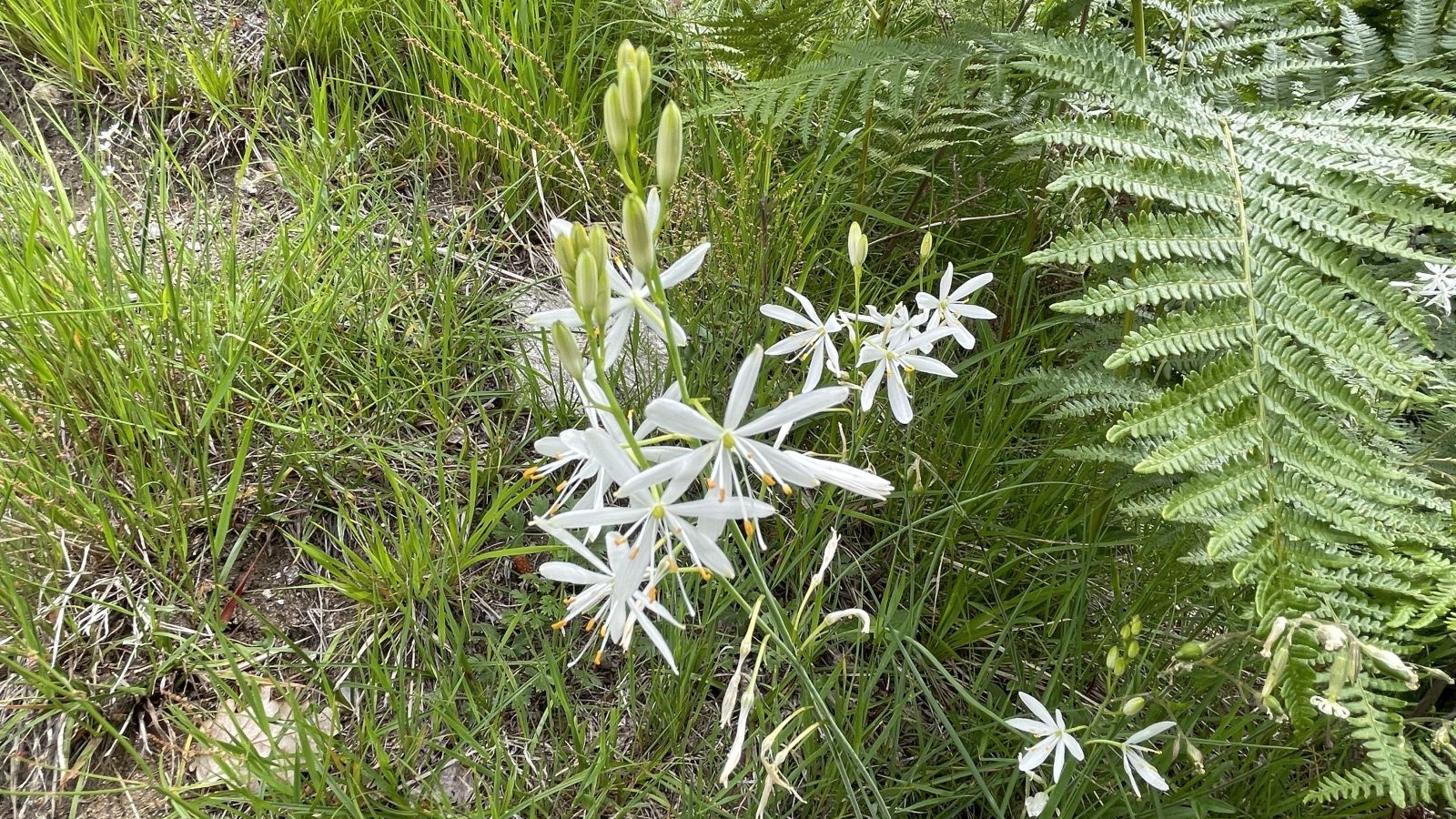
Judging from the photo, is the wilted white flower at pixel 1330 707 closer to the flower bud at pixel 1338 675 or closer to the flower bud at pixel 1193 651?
the flower bud at pixel 1338 675

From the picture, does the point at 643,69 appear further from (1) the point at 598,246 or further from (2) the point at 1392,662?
(2) the point at 1392,662

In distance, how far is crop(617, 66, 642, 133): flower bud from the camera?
108 centimetres

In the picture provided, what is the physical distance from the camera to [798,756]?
1.80m

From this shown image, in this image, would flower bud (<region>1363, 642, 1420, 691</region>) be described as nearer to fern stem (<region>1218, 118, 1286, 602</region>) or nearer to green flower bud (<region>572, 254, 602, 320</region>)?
fern stem (<region>1218, 118, 1286, 602</region>)

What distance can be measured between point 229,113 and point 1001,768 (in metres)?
3.03

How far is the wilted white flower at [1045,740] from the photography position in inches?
59.3

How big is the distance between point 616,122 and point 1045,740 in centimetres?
139

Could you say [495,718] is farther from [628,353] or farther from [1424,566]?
[1424,566]

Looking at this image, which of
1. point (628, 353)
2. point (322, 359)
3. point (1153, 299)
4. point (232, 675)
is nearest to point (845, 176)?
point (628, 353)

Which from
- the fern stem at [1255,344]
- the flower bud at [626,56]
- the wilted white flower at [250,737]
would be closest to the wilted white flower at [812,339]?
the flower bud at [626,56]

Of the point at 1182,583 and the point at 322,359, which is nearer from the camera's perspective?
the point at 1182,583

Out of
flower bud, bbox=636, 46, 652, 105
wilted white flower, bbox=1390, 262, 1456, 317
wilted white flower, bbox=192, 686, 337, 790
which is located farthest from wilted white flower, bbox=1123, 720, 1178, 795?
wilted white flower, bbox=192, 686, 337, 790

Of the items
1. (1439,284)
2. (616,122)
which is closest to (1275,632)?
(616,122)

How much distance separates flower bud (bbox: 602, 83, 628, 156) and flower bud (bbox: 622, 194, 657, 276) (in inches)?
3.9
